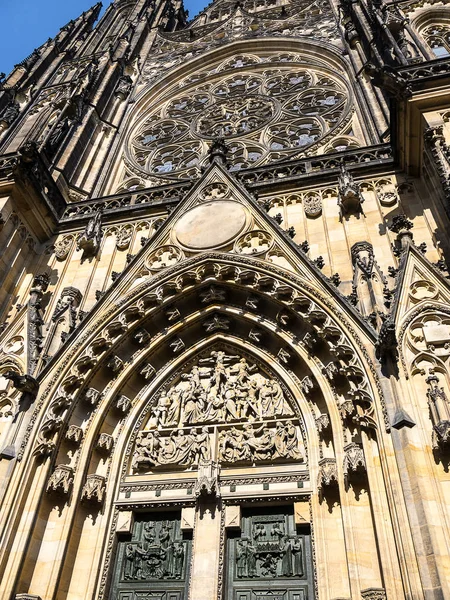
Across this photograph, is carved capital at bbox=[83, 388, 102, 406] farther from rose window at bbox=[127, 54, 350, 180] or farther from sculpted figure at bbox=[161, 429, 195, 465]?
rose window at bbox=[127, 54, 350, 180]

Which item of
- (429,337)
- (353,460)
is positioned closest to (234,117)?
(429,337)

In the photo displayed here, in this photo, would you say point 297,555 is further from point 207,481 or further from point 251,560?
point 207,481

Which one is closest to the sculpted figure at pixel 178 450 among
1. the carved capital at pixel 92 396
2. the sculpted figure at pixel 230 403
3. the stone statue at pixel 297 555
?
the sculpted figure at pixel 230 403

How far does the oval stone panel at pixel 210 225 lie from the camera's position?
29.2 feet

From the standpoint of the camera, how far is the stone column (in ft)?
19.6

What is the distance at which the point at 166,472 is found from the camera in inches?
283

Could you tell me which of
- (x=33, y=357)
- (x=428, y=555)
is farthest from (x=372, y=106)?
(x=428, y=555)

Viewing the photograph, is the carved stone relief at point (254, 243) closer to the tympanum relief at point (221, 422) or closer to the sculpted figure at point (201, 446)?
the tympanum relief at point (221, 422)

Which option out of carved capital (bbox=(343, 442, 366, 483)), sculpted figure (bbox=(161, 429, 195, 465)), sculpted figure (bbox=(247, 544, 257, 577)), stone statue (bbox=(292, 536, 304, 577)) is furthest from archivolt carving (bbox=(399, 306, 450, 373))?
sculpted figure (bbox=(161, 429, 195, 465))

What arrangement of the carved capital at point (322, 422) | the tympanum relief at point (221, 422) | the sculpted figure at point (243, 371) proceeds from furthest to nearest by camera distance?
the sculpted figure at point (243, 371) < the tympanum relief at point (221, 422) < the carved capital at point (322, 422)

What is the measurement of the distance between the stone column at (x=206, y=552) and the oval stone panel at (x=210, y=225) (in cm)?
416

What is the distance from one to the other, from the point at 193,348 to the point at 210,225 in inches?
87.5

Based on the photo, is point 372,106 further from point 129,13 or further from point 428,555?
point 129,13

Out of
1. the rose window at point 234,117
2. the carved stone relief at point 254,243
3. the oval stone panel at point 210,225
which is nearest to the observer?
the carved stone relief at point 254,243
